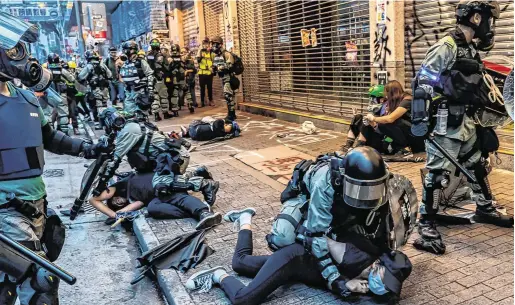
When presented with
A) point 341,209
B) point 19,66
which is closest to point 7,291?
point 19,66

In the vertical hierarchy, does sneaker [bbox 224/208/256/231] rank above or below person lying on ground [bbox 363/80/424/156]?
below

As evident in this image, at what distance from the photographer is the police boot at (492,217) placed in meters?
4.54

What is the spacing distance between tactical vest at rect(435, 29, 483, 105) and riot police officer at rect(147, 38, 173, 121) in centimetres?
931

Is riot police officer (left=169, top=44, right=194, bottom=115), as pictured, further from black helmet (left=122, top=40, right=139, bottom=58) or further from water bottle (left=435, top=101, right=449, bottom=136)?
water bottle (left=435, top=101, right=449, bottom=136)

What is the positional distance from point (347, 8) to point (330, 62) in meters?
1.14

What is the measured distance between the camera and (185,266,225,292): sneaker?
12.3 feet

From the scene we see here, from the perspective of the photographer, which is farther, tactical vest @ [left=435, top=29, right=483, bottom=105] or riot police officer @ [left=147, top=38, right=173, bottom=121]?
riot police officer @ [left=147, top=38, right=173, bottom=121]

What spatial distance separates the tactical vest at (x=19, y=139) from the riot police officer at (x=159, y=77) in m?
9.59

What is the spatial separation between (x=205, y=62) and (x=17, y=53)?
11796 millimetres

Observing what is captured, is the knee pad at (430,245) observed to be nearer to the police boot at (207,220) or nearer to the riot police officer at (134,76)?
the police boot at (207,220)

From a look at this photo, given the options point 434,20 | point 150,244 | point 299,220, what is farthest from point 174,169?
point 434,20

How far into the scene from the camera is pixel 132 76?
9.38 meters

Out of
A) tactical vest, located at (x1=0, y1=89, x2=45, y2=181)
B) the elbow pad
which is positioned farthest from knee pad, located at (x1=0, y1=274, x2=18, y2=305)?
the elbow pad

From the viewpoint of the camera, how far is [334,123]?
32.2ft
